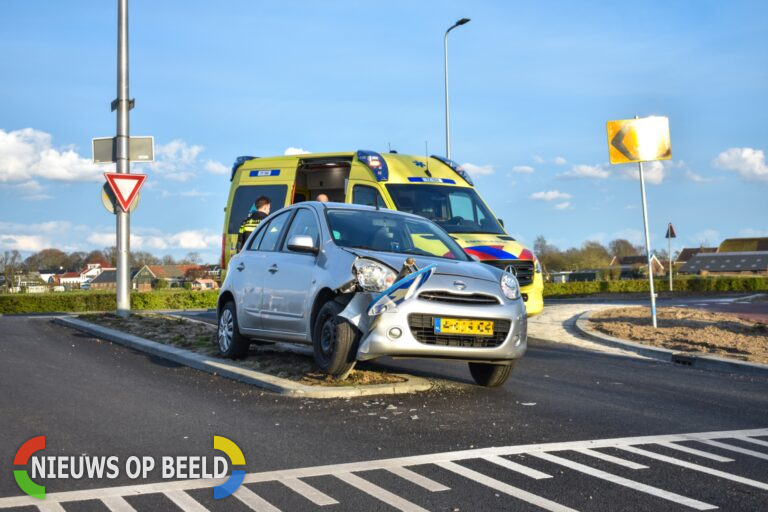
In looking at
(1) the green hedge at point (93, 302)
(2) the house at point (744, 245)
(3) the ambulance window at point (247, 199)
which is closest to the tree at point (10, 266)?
(1) the green hedge at point (93, 302)

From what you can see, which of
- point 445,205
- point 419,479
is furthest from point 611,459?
point 445,205

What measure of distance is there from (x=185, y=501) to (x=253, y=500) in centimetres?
34

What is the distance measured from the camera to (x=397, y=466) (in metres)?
5.08

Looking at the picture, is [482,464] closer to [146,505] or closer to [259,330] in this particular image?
[146,505]

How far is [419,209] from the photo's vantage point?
13.7m

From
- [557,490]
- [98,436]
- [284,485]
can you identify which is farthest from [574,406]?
[98,436]

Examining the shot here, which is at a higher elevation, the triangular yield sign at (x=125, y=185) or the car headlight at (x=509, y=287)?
the triangular yield sign at (x=125, y=185)

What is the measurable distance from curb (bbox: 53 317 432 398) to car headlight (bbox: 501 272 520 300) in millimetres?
1166

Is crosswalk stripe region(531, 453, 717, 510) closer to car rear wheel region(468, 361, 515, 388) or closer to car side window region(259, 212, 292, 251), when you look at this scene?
car rear wheel region(468, 361, 515, 388)

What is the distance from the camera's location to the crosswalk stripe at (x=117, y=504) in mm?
4234

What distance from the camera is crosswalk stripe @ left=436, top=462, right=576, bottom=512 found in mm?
4301

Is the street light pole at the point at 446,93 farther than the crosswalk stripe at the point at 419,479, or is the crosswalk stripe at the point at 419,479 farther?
the street light pole at the point at 446,93

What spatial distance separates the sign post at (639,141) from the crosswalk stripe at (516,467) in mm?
10484

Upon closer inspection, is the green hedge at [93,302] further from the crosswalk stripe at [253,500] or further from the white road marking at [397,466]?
the crosswalk stripe at [253,500]
